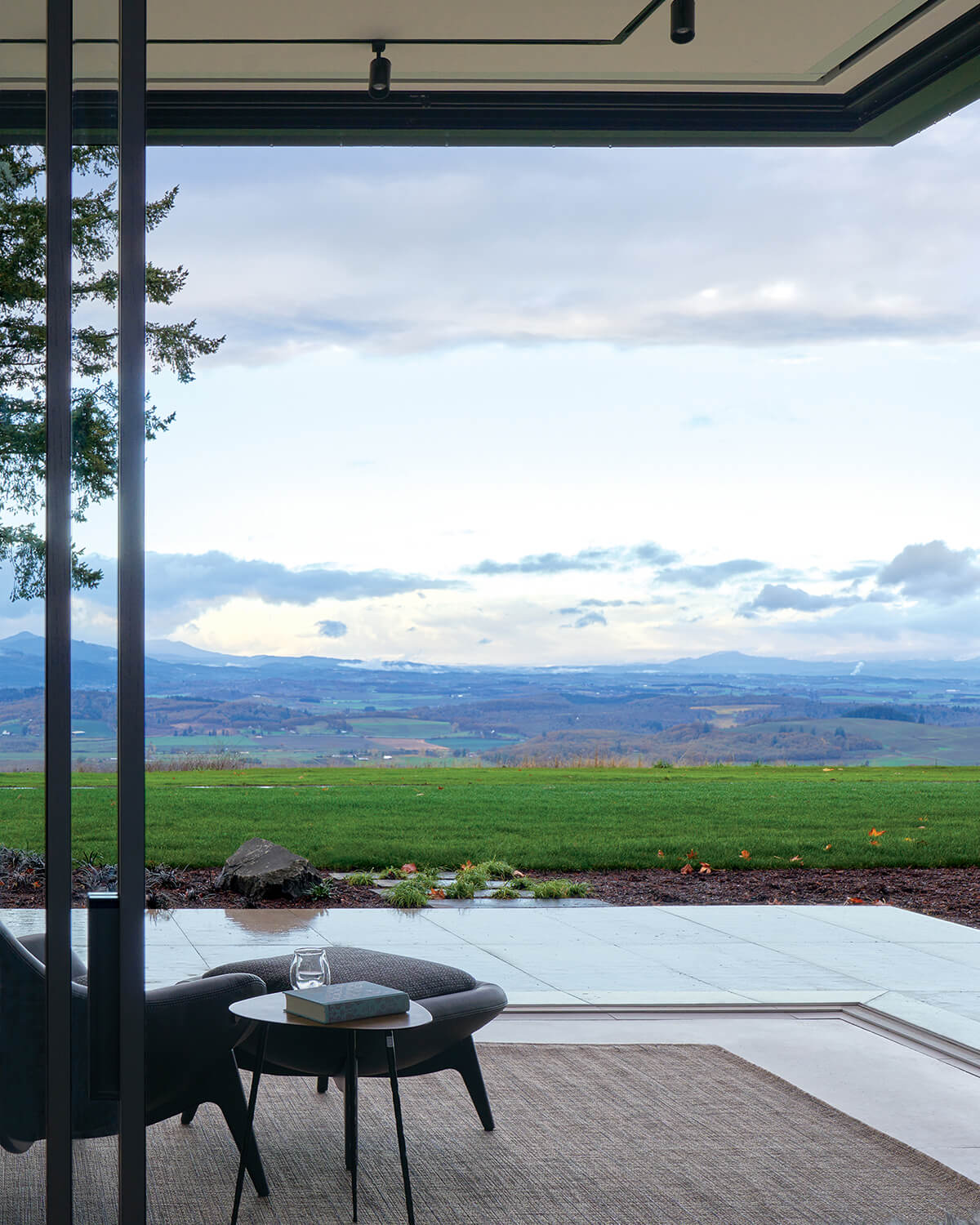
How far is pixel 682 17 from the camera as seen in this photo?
3742 mm

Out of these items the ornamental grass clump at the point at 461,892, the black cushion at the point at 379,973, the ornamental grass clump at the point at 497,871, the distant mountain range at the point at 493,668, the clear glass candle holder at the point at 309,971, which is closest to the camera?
the clear glass candle holder at the point at 309,971

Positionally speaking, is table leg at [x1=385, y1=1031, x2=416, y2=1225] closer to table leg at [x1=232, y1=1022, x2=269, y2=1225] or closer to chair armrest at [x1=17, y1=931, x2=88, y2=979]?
table leg at [x1=232, y1=1022, x2=269, y2=1225]

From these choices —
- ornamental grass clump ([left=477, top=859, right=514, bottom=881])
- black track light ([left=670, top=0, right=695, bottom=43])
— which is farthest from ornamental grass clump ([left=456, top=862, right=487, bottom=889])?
black track light ([left=670, top=0, right=695, bottom=43])

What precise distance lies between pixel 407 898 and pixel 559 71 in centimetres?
467

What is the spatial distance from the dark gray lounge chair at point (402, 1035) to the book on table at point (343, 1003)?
174 millimetres

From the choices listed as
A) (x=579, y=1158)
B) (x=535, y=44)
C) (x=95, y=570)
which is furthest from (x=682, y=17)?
(x=579, y=1158)

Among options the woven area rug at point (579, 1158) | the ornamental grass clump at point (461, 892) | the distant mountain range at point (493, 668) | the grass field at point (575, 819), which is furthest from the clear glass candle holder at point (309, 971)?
the distant mountain range at point (493, 668)

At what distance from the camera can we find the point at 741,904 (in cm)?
755

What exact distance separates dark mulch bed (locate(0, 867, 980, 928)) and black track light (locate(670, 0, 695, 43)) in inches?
201

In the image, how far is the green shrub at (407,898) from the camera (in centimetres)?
722

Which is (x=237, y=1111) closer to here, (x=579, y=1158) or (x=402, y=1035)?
(x=402, y=1035)

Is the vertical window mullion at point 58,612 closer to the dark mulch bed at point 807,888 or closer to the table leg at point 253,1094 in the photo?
the table leg at point 253,1094

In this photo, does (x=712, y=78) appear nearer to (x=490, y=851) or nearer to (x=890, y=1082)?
(x=890, y=1082)

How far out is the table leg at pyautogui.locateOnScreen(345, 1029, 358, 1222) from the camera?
2941mm
